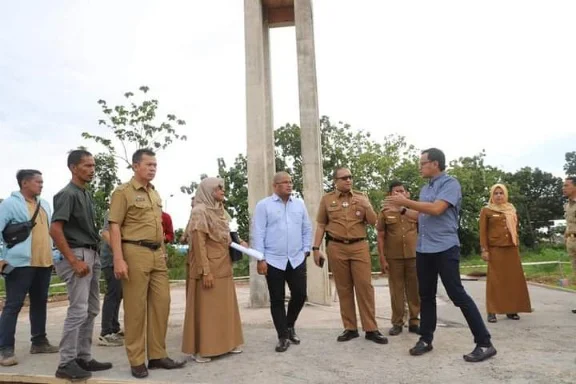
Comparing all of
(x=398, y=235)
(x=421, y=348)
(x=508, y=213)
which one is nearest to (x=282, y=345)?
(x=421, y=348)

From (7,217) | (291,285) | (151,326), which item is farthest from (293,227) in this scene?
(7,217)

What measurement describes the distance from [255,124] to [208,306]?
4.32m

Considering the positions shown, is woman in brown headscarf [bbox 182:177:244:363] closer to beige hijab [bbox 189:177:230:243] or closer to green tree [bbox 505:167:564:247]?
beige hijab [bbox 189:177:230:243]

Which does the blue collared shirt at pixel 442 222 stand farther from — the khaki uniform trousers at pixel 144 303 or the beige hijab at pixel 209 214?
the khaki uniform trousers at pixel 144 303

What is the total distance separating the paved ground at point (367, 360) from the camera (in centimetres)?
371

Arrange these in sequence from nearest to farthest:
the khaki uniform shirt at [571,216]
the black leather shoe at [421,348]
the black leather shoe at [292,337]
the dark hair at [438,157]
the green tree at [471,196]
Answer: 1. the black leather shoe at [421,348]
2. the dark hair at [438,157]
3. the black leather shoe at [292,337]
4. the khaki uniform shirt at [571,216]
5. the green tree at [471,196]

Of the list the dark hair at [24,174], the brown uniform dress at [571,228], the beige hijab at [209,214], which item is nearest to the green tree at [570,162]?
the brown uniform dress at [571,228]

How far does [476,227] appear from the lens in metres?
28.2

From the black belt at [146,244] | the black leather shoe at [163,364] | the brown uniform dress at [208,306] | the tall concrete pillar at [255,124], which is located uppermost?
the tall concrete pillar at [255,124]

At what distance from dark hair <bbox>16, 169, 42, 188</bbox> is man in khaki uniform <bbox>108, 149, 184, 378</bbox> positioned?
1447 millimetres

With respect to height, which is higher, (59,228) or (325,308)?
(59,228)

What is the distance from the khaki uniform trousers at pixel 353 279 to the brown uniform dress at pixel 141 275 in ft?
6.07

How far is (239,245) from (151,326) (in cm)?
114

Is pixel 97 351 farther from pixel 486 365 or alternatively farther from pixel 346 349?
pixel 486 365
